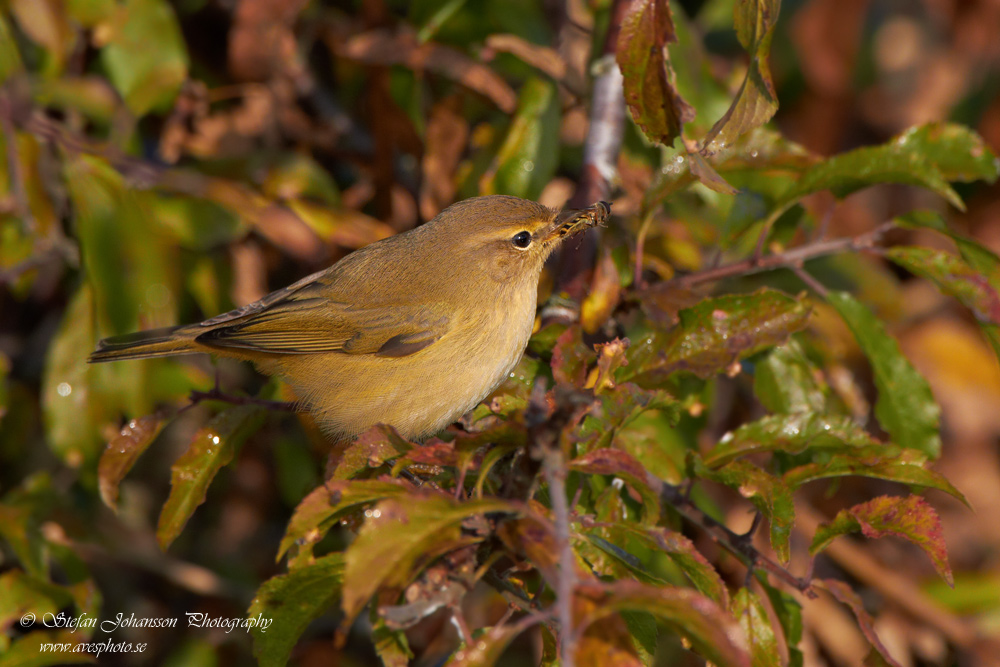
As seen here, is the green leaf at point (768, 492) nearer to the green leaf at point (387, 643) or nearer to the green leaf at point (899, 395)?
the green leaf at point (899, 395)

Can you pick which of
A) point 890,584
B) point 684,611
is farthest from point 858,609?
point 890,584

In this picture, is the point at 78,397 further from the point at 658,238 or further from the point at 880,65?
the point at 880,65

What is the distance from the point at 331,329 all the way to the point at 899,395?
186cm

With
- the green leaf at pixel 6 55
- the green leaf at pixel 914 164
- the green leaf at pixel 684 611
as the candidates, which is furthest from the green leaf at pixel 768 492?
the green leaf at pixel 6 55

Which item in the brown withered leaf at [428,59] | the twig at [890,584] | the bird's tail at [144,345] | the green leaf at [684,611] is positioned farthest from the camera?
the twig at [890,584]

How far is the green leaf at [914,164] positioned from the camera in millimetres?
2348

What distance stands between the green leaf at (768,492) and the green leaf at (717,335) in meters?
0.27

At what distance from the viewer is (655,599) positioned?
133 centimetres

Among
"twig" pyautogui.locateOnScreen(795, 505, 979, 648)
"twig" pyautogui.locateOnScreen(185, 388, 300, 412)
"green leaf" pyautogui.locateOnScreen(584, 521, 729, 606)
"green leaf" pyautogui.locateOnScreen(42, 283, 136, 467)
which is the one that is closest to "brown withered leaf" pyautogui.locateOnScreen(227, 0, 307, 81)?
"green leaf" pyautogui.locateOnScreen(42, 283, 136, 467)

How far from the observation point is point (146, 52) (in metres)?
3.19

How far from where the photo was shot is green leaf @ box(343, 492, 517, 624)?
4.54ft

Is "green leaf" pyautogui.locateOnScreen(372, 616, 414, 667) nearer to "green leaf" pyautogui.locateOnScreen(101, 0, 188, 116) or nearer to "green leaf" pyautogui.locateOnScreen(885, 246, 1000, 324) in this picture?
"green leaf" pyautogui.locateOnScreen(885, 246, 1000, 324)

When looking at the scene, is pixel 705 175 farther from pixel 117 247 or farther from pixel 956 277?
pixel 117 247

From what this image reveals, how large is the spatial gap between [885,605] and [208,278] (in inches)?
136
